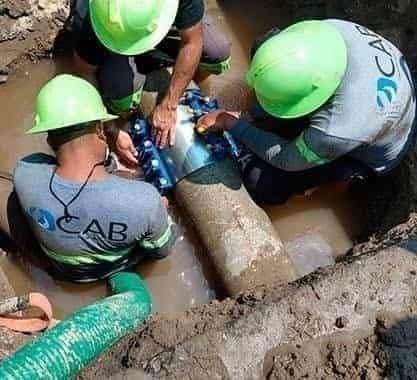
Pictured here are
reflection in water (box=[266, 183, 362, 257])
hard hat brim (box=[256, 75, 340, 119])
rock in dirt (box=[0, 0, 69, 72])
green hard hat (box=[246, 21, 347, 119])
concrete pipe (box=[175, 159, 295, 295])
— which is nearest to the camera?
green hard hat (box=[246, 21, 347, 119])

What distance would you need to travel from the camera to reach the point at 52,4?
5422 mm

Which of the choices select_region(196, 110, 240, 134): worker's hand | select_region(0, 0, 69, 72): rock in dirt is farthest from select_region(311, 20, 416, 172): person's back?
select_region(0, 0, 69, 72): rock in dirt

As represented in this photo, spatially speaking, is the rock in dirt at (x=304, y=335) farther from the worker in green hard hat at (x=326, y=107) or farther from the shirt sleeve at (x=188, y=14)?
the shirt sleeve at (x=188, y=14)

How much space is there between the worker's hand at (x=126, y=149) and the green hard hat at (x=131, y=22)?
61 centimetres

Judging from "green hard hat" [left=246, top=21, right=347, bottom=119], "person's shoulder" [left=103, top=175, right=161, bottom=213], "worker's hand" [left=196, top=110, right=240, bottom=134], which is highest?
"green hard hat" [left=246, top=21, right=347, bottom=119]

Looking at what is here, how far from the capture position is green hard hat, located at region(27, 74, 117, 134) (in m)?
4.11

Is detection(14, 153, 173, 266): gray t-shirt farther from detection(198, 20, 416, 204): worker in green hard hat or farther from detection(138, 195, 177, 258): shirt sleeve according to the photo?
detection(198, 20, 416, 204): worker in green hard hat

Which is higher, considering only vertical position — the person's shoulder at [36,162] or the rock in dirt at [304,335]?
the person's shoulder at [36,162]

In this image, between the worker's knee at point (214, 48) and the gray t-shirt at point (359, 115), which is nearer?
the gray t-shirt at point (359, 115)

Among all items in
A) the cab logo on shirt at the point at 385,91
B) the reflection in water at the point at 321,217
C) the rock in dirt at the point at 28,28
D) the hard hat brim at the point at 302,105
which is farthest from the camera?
the rock in dirt at the point at 28,28

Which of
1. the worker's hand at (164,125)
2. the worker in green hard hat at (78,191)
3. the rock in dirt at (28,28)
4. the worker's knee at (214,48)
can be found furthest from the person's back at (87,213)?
the rock in dirt at (28,28)

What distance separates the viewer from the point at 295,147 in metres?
4.39

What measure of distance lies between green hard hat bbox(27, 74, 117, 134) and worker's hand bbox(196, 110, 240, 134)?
0.62 meters

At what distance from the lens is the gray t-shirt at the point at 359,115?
423cm
